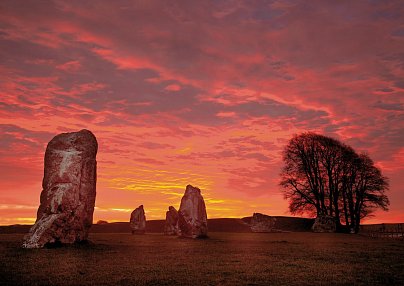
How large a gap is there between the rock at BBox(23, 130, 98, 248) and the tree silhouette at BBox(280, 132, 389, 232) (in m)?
34.7

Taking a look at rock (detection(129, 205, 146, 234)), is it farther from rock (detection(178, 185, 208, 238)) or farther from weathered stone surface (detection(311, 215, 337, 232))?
weathered stone surface (detection(311, 215, 337, 232))

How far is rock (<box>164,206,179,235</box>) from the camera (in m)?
38.1

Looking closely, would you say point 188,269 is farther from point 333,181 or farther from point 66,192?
point 333,181

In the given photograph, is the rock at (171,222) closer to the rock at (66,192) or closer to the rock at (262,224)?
the rock at (262,224)

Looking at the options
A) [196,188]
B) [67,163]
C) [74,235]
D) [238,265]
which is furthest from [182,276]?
[196,188]

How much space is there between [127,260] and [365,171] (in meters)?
44.1

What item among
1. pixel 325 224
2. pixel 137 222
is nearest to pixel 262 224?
pixel 325 224

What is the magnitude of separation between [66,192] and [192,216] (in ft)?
42.0

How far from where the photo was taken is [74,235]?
20.8 metres

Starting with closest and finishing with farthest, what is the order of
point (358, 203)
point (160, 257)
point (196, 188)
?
point (160, 257) → point (196, 188) → point (358, 203)

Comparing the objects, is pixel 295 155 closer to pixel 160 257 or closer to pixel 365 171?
pixel 365 171

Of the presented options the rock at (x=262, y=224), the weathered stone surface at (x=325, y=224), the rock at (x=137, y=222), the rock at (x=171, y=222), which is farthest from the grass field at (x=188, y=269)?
the rock at (x=262, y=224)

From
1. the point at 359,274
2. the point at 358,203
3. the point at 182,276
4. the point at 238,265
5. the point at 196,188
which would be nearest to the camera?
the point at 182,276

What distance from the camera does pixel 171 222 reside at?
38.8m
